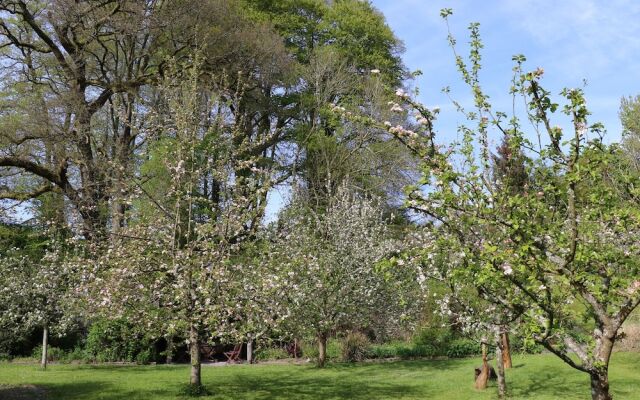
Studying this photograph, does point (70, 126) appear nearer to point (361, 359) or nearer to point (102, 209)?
point (102, 209)

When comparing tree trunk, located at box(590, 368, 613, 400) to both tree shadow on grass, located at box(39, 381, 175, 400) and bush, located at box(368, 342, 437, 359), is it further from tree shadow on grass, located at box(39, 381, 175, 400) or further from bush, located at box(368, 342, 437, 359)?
bush, located at box(368, 342, 437, 359)

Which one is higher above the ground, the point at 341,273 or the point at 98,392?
the point at 341,273

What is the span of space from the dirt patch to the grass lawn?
20mm

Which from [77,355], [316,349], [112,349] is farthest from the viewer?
[316,349]

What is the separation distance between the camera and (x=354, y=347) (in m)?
22.7

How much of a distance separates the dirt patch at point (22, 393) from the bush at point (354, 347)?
38.7ft

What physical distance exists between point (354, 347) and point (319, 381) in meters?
6.69

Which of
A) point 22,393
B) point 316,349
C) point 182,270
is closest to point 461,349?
point 316,349

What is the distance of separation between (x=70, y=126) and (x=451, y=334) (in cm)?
1833

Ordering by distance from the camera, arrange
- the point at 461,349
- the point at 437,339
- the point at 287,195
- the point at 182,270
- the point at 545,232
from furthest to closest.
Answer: the point at 287,195, the point at 437,339, the point at 461,349, the point at 182,270, the point at 545,232

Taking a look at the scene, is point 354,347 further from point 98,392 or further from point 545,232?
point 545,232

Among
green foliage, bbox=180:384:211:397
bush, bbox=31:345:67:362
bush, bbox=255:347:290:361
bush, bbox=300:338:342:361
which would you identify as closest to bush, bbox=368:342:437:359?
bush, bbox=300:338:342:361

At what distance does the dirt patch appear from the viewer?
486 inches

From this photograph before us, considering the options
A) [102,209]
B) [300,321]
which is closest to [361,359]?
[300,321]
